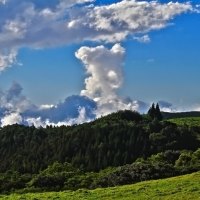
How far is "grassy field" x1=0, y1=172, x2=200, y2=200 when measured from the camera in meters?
59.2

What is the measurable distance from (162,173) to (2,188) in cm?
2847

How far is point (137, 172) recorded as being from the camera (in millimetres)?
90250

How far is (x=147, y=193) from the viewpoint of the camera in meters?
61.4

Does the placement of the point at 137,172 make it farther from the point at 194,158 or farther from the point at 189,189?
the point at 194,158

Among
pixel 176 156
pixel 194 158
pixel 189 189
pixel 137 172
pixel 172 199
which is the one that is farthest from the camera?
pixel 176 156

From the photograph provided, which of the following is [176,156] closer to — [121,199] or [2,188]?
[2,188]

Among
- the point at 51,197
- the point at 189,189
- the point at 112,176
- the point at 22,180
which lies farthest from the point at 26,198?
the point at 22,180

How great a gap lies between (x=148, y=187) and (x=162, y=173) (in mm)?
27017

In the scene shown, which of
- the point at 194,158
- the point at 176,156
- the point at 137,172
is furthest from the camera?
the point at 176,156

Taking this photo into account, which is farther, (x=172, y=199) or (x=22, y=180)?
(x=22, y=180)

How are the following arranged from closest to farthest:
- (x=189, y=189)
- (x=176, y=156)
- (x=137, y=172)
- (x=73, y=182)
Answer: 1. (x=189, y=189)
2. (x=137, y=172)
3. (x=73, y=182)
4. (x=176, y=156)

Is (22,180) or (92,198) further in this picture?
(22,180)

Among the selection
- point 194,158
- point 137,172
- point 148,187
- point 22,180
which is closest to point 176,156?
point 194,158

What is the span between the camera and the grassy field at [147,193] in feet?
194
